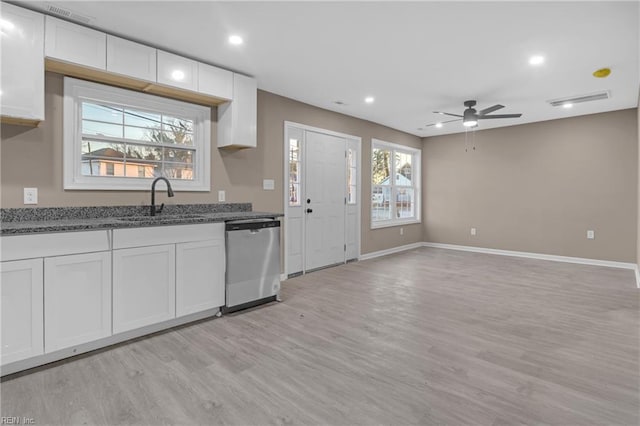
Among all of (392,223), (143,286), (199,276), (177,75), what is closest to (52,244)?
(143,286)

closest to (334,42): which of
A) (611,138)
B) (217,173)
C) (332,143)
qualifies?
(217,173)

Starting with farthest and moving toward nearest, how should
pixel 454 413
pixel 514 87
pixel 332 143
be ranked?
1. pixel 332 143
2. pixel 514 87
3. pixel 454 413

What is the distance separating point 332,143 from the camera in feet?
17.9

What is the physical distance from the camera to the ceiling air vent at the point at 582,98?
4.50 metres

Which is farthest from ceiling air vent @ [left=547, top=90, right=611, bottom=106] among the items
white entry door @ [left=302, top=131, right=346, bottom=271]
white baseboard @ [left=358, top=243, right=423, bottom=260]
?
white baseboard @ [left=358, top=243, right=423, bottom=260]

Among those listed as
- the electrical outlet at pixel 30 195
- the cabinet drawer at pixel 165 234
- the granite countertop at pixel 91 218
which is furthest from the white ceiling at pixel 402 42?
the cabinet drawer at pixel 165 234

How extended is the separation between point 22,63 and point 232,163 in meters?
2.02

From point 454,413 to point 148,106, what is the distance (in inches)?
142

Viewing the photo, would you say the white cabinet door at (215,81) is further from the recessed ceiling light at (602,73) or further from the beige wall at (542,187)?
the beige wall at (542,187)

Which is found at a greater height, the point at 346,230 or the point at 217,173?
the point at 217,173

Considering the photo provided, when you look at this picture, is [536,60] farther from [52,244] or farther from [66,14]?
[52,244]

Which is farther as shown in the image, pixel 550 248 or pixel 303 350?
pixel 550 248

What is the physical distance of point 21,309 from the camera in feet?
6.98

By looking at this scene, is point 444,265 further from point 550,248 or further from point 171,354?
point 171,354
